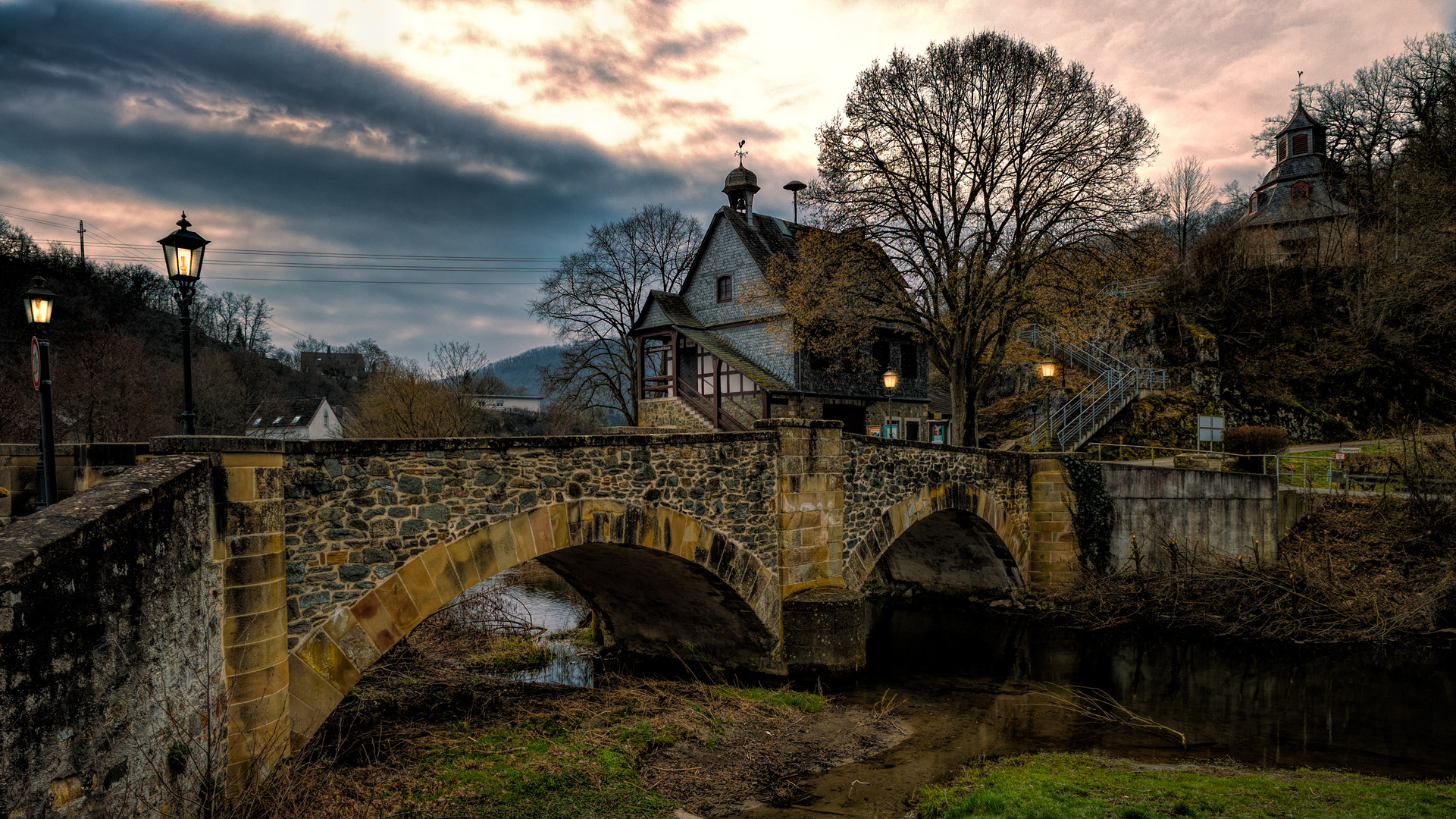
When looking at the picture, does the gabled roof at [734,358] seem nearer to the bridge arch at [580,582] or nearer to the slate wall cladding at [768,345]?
the slate wall cladding at [768,345]

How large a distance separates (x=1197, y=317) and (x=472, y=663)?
85.1 ft

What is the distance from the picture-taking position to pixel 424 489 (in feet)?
23.6

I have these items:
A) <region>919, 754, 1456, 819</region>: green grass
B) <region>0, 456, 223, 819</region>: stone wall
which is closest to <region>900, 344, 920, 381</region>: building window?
<region>919, 754, 1456, 819</region>: green grass

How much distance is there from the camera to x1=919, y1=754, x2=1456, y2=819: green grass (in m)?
6.46

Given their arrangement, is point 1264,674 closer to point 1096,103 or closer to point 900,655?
point 900,655

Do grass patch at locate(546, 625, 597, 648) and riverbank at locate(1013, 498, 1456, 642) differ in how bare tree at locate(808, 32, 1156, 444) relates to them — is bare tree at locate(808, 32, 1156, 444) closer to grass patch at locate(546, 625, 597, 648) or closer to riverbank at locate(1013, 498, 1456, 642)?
riverbank at locate(1013, 498, 1456, 642)

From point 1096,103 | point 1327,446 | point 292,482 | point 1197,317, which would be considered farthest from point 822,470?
point 1197,317

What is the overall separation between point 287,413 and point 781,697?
147 ft

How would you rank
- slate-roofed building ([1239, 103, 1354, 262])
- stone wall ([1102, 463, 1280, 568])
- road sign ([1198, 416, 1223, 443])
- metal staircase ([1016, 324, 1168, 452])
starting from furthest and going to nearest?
slate-roofed building ([1239, 103, 1354, 262]) < metal staircase ([1016, 324, 1168, 452]) < road sign ([1198, 416, 1223, 443]) < stone wall ([1102, 463, 1280, 568])

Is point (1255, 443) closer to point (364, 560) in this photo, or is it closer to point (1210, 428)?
point (1210, 428)

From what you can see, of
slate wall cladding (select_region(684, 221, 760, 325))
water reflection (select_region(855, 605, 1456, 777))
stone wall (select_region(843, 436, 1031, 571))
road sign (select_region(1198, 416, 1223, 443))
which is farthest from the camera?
slate wall cladding (select_region(684, 221, 760, 325))

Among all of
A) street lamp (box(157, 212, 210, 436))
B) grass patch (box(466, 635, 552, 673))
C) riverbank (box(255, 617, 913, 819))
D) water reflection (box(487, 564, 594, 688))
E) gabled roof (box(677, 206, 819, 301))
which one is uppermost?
gabled roof (box(677, 206, 819, 301))

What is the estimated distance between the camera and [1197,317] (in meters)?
26.4

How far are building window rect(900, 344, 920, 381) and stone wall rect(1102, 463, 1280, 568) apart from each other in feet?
37.3
